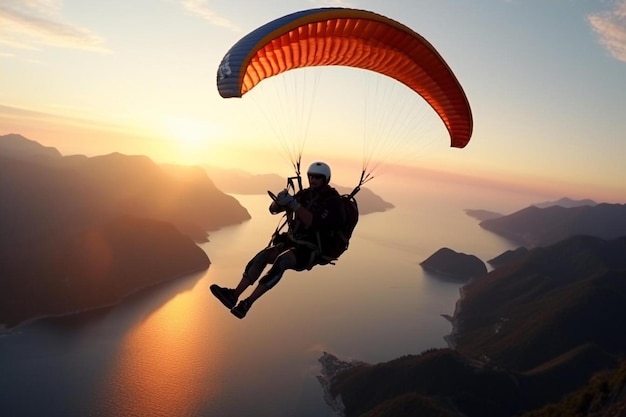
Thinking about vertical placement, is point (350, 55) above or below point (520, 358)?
above

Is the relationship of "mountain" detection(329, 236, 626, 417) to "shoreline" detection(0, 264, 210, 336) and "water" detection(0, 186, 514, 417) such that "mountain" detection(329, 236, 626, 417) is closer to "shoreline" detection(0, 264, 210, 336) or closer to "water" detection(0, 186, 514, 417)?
"water" detection(0, 186, 514, 417)

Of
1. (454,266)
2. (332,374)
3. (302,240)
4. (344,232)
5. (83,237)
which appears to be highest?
(344,232)

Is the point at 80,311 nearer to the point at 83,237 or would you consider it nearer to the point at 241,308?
the point at 83,237

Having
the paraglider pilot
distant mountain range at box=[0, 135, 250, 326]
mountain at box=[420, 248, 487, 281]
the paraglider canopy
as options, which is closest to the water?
distant mountain range at box=[0, 135, 250, 326]

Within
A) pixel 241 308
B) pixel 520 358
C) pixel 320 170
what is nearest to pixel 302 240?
pixel 320 170

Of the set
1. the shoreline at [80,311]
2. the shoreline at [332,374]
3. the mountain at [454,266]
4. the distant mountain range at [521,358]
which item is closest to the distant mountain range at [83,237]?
the shoreline at [80,311]

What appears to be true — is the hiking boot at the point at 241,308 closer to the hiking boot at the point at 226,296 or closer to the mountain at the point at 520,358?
the hiking boot at the point at 226,296

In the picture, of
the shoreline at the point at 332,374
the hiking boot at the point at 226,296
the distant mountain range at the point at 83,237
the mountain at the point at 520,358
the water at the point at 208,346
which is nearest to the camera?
the hiking boot at the point at 226,296
